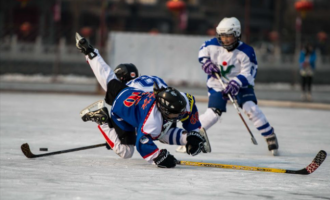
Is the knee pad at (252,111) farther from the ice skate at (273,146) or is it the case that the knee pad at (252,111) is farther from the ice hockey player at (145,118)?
the ice hockey player at (145,118)

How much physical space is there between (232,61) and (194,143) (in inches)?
78.4

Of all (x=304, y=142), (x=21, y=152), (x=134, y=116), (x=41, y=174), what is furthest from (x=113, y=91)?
(x=304, y=142)

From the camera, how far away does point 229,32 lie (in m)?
7.43

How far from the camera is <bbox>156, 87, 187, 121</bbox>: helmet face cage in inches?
219

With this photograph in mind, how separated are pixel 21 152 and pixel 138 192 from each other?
2.24m

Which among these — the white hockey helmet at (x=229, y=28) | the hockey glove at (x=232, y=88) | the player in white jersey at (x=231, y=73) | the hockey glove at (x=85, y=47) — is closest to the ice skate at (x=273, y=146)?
the player in white jersey at (x=231, y=73)

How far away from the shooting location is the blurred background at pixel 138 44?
17.8m

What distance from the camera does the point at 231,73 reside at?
7680 mm

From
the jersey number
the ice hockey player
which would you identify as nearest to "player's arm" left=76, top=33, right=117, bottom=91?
the ice hockey player

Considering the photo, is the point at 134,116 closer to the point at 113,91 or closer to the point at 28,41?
the point at 113,91

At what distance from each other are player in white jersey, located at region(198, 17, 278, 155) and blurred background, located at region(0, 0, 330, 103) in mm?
8573

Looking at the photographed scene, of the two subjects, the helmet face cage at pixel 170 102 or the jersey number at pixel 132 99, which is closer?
the helmet face cage at pixel 170 102

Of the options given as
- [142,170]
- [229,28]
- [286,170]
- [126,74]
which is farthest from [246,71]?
[142,170]

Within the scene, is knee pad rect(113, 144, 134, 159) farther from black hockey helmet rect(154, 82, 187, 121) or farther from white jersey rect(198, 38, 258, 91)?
white jersey rect(198, 38, 258, 91)
